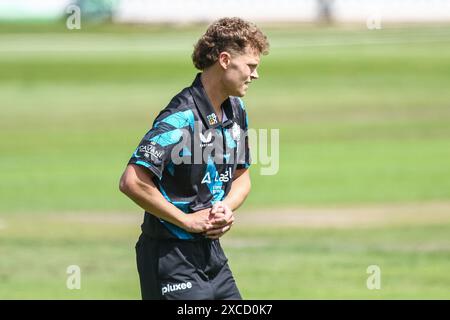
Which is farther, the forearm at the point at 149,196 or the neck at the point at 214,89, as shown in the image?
the neck at the point at 214,89

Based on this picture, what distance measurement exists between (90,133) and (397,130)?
323 inches

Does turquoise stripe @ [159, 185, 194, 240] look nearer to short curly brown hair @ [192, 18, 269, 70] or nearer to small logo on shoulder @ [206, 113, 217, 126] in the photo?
small logo on shoulder @ [206, 113, 217, 126]

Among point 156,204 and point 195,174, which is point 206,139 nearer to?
point 195,174

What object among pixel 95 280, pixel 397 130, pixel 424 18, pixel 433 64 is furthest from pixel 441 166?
pixel 424 18

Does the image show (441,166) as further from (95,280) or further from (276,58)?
(276,58)

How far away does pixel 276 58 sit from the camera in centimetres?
4756

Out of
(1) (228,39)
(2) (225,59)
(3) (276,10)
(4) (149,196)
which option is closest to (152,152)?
(4) (149,196)

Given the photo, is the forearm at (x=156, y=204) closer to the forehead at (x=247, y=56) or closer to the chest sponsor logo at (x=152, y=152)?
the chest sponsor logo at (x=152, y=152)

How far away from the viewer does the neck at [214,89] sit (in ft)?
22.8

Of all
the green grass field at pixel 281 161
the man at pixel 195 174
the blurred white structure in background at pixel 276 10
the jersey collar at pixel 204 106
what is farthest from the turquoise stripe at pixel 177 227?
the blurred white structure in background at pixel 276 10

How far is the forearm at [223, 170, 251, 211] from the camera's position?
23.7 feet

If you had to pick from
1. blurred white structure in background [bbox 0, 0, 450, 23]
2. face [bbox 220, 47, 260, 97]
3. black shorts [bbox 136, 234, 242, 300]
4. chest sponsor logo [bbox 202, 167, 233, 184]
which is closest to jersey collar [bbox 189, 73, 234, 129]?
face [bbox 220, 47, 260, 97]

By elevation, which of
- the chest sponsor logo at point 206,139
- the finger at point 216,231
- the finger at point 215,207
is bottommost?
the finger at point 216,231

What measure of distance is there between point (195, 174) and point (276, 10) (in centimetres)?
6649
